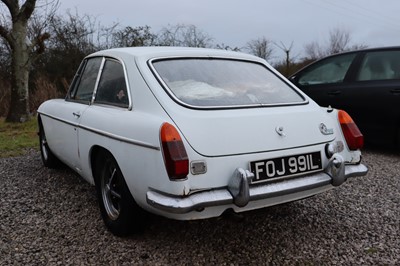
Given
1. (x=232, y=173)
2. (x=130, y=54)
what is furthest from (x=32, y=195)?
(x=232, y=173)

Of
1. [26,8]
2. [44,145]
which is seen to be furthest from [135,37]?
[44,145]

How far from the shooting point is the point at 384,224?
10.3 ft

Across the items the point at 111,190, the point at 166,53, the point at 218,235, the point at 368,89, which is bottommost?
the point at 218,235

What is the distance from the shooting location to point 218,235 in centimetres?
295

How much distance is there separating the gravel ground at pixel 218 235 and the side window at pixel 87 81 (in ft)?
3.34

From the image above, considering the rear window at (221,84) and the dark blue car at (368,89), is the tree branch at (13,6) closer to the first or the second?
the dark blue car at (368,89)

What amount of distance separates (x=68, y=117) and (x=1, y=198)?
3.74 feet

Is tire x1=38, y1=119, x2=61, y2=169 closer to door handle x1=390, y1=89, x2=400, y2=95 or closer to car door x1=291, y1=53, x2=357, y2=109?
car door x1=291, y1=53, x2=357, y2=109

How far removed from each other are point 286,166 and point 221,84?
0.85 m

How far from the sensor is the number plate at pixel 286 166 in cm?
247

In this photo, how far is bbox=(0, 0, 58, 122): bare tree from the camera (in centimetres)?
888

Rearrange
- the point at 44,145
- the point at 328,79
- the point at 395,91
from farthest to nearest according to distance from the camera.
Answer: the point at 328,79
the point at 395,91
the point at 44,145

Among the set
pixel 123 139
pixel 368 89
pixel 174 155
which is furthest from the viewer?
pixel 368 89

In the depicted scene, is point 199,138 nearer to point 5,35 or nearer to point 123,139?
point 123,139
